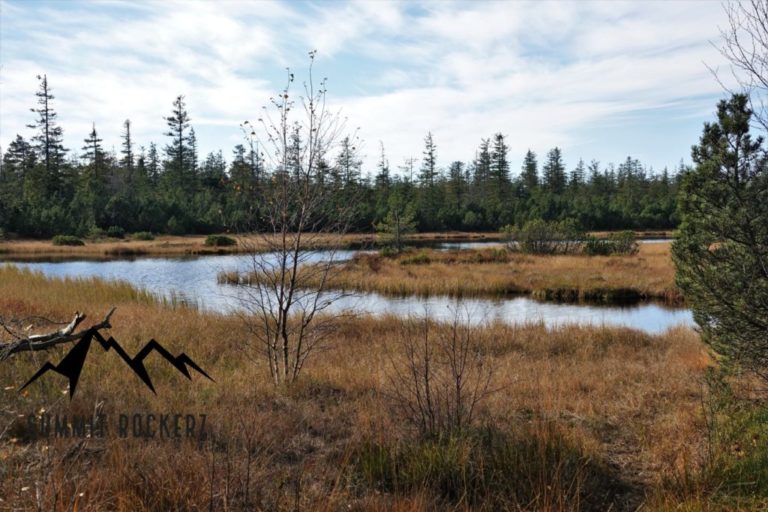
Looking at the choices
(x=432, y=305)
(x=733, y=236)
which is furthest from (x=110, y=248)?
(x=733, y=236)

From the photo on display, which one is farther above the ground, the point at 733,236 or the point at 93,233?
the point at 93,233

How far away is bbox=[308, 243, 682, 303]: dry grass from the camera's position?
78.5ft

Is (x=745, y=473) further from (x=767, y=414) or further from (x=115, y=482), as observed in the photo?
(x=115, y=482)

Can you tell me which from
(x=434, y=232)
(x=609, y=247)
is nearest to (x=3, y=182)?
(x=434, y=232)

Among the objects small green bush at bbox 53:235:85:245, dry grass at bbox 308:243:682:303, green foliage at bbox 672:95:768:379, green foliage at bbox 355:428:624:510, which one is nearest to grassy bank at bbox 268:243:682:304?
dry grass at bbox 308:243:682:303

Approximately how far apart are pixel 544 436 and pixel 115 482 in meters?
3.30

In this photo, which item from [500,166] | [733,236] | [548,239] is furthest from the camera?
[500,166]

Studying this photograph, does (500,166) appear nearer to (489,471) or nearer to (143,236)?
(143,236)

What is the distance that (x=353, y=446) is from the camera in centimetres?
481

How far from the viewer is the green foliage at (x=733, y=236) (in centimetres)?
530

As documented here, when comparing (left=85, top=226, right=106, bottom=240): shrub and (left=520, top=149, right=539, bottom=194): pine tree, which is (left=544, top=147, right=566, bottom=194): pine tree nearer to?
(left=520, top=149, right=539, bottom=194): pine tree

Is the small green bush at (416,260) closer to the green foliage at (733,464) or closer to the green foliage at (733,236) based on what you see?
the green foliage at (733,236)

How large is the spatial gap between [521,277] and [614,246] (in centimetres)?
1185

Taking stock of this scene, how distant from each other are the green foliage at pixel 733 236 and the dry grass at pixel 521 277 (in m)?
17.3
